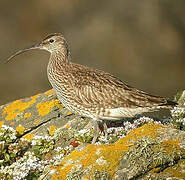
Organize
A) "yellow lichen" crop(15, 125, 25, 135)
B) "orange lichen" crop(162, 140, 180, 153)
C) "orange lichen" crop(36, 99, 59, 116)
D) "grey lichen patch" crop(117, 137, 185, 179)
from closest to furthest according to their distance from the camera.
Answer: "grey lichen patch" crop(117, 137, 185, 179) < "orange lichen" crop(162, 140, 180, 153) < "yellow lichen" crop(15, 125, 25, 135) < "orange lichen" crop(36, 99, 59, 116)

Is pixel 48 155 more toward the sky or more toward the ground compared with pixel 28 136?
more toward the ground

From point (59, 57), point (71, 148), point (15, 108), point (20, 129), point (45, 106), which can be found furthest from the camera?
point (15, 108)

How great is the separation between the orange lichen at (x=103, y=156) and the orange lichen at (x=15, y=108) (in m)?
4.15

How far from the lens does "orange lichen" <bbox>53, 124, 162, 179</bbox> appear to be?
7.80m

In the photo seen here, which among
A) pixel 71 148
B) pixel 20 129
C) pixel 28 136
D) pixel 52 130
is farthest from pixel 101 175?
pixel 20 129

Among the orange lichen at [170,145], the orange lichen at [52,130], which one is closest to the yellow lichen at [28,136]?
the orange lichen at [52,130]

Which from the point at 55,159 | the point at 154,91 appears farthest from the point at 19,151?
the point at 154,91

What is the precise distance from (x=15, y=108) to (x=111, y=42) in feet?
40.7

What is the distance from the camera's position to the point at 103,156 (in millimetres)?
7941

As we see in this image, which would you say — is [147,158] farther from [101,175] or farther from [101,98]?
[101,98]

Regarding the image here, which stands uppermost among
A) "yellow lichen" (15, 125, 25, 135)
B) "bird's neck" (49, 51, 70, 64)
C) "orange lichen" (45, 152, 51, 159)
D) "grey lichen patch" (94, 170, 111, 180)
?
"bird's neck" (49, 51, 70, 64)

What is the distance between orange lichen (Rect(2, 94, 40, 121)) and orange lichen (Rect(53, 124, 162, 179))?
4148 millimetres

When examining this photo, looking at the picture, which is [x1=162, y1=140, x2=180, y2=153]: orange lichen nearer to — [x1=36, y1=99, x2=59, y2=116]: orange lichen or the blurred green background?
[x1=36, y1=99, x2=59, y2=116]: orange lichen

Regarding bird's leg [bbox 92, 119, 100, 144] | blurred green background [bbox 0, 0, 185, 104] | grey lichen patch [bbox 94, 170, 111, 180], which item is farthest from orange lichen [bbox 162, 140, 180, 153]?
blurred green background [bbox 0, 0, 185, 104]
